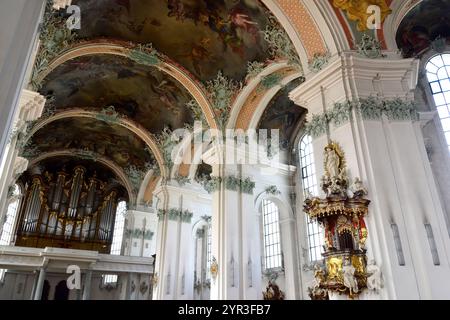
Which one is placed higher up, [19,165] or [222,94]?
[222,94]

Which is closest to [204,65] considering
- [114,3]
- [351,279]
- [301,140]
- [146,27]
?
[146,27]

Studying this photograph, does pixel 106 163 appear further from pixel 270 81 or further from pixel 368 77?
pixel 368 77

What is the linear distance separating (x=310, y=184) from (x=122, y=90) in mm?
8752

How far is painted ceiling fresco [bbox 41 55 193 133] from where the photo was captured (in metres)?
14.1

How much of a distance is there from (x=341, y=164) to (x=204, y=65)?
7.34m

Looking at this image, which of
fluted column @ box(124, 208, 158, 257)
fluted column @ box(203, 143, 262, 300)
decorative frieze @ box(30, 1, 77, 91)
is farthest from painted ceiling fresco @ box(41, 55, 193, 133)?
fluted column @ box(124, 208, 158, 257)

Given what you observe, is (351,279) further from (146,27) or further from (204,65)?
(146,27)

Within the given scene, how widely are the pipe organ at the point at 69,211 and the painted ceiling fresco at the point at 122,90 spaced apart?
8396 mm

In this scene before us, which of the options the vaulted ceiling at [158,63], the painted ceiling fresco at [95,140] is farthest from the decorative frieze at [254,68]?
the painted ceiling fresco at [95,140]

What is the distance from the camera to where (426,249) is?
21.6 feet

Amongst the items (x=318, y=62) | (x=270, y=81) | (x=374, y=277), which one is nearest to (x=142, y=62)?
(x=270, y=81)

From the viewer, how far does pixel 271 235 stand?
51.1 ft

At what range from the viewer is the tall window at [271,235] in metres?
15.0

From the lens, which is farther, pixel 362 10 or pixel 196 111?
pixel 196 111
